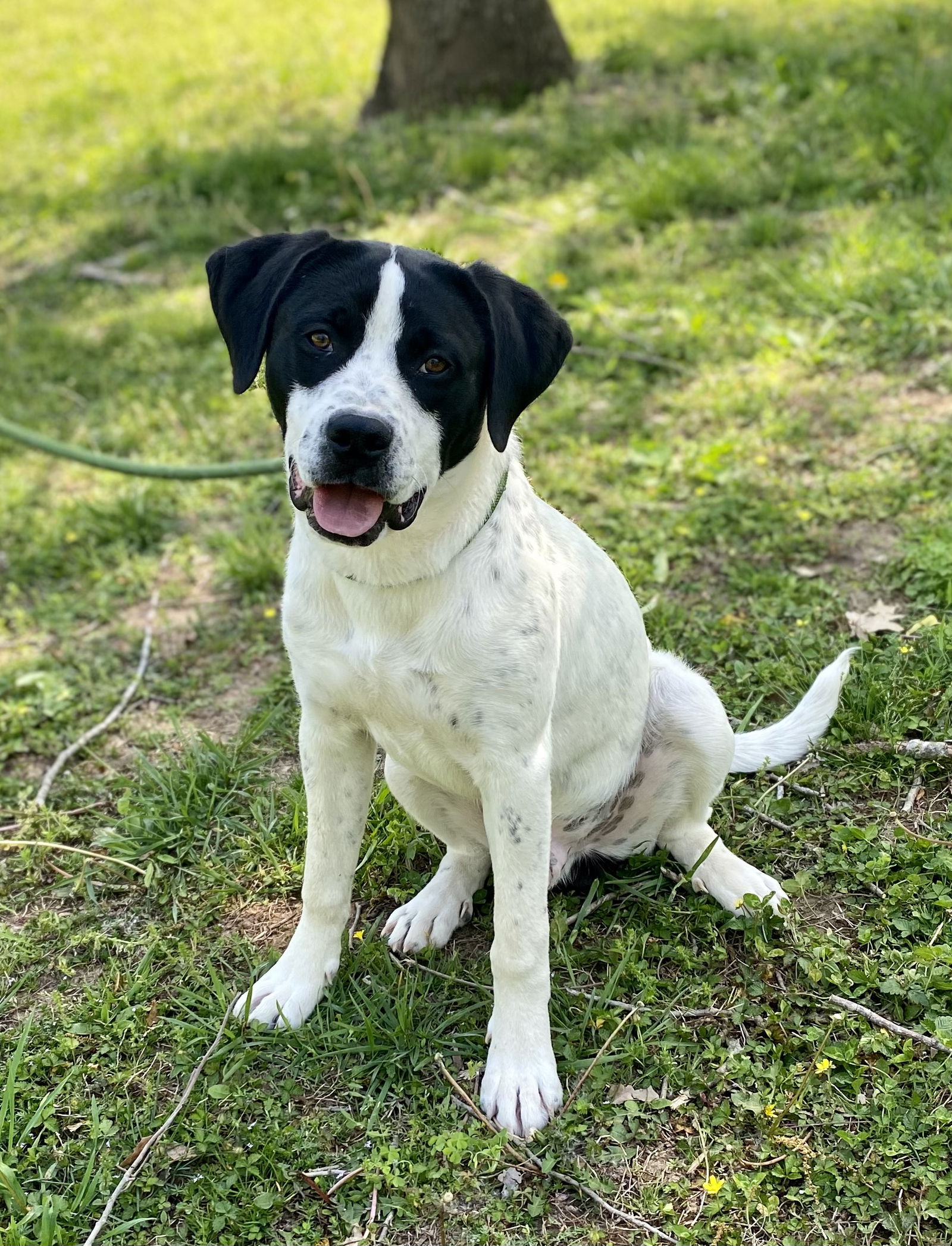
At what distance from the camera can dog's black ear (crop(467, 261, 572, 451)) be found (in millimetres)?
2537

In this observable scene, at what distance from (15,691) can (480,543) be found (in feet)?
7.91

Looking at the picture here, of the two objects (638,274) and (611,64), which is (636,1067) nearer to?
(638,274)

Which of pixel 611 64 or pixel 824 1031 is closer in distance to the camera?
pixel 824 1031

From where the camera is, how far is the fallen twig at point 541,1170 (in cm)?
245

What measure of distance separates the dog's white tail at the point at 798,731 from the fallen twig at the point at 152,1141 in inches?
64.1

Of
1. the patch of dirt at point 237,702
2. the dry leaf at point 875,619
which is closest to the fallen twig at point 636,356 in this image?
the dry leaf at point 875,619

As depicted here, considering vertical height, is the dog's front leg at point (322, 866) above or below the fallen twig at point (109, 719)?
above

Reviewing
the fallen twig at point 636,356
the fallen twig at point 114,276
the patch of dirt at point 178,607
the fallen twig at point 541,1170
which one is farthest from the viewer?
the fallen twig at point 114,276

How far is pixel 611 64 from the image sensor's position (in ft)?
28.0

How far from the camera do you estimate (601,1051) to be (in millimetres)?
2744

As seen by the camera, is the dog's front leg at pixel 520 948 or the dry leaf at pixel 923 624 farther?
the dry leaf at pixel 923 624

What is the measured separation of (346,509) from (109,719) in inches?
80.8

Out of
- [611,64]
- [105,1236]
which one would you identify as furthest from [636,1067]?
[611,64]

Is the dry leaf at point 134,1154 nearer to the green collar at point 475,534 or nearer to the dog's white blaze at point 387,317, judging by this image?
the green collar at point 475,534
